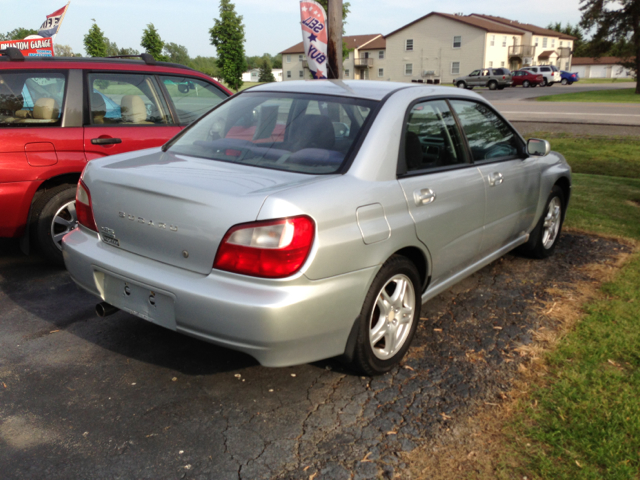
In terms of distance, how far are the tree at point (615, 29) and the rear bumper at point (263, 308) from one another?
4150 centimetres

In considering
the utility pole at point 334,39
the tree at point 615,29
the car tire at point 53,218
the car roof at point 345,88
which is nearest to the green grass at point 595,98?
the tree at point 615,29

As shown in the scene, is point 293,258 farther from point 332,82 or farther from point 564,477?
point 332,82

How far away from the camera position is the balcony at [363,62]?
2803 inches

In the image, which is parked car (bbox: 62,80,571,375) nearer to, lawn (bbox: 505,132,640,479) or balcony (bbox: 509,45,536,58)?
lawn (bbox: 505,132,640,479)

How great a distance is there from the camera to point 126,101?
526 cm

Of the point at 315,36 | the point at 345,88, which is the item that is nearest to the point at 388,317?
the point at 345,88

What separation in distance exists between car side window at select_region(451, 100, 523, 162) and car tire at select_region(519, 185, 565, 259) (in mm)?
829

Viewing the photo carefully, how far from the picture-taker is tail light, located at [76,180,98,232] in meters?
3.20

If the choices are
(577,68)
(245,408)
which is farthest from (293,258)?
(577,68)

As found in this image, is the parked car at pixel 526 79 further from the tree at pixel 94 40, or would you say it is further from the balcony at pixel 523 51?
the tree at pixel 94 40

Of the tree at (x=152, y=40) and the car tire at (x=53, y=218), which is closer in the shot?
the car tire at (x=53, y=218)

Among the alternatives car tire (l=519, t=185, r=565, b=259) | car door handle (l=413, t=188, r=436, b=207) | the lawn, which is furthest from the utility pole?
car door handle (l=413, t=188, r=436, b=207)

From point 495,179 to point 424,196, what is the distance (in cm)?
104

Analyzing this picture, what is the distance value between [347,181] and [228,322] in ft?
3.05
